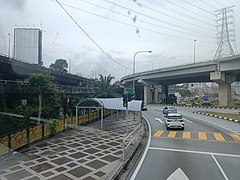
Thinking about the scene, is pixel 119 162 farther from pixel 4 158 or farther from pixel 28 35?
pixel 28 35

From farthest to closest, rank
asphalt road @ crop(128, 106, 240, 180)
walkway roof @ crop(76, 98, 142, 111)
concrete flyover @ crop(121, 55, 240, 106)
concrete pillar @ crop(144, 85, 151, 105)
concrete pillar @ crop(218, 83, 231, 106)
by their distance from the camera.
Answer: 1. concrete pillar @ crop(144, 85, 151, 105)
2. concrete pillar @ crop(218, 83, 231, 106)
3. concrete flyover @ crop(121, 55, 240, 106)
4. walkway roof @ crop(76, 98, 142, 111)
5. asphalt road @ crop(128, 106, 240, 180)

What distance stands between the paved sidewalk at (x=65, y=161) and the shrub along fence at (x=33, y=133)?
350mm

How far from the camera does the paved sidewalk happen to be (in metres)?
8.06

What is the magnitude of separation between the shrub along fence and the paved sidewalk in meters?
0.35

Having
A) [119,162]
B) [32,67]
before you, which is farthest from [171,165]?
[32,67]

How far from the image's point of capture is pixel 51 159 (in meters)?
9.92

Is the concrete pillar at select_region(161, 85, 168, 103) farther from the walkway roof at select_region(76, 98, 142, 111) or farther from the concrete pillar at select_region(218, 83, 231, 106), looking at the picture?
the walkway roof at select_region(76, 98, 142, 111)

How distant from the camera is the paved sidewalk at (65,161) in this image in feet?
26.5

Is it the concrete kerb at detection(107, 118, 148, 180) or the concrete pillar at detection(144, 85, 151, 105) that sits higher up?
the concrete pillar at detection(144, 85, 151, 105)

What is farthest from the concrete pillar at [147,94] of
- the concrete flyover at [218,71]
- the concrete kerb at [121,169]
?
the concrete kerb at [121,169]

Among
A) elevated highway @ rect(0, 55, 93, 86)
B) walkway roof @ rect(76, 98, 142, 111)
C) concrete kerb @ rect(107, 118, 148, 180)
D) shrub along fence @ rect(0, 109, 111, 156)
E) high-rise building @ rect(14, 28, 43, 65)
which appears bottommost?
concrete kerb @ rect(107, 118, 148, 180)

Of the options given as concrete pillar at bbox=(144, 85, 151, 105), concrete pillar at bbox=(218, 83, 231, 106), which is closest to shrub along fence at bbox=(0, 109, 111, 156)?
concrete pillar at bbox=(218, 83, 231, 106)

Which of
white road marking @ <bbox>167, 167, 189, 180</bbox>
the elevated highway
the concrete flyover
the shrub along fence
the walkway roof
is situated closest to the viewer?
white road marking @ <bbox>167, 167, 189, 180</bbox>

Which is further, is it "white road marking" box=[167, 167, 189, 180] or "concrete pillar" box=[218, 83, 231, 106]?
"concrete pillar" box=[218, 83, 231, 106]
